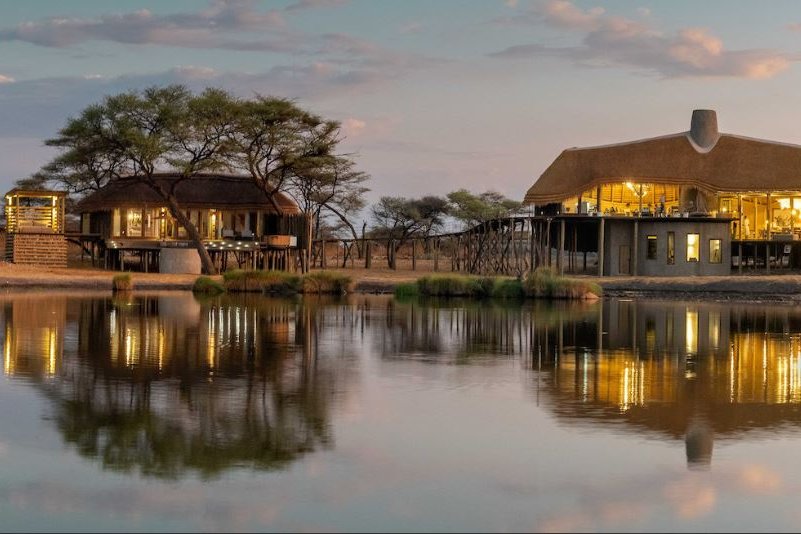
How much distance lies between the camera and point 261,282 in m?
44.5

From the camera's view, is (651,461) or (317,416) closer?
(651,461)

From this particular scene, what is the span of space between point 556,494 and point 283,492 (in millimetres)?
2219

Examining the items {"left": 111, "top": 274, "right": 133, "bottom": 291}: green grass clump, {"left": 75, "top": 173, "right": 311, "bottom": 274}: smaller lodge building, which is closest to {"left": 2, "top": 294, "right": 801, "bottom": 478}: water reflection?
{"left": 111, "top": 274, "right": 133, "bottom": 291}: green grass clump

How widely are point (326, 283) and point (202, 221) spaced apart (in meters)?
14.8

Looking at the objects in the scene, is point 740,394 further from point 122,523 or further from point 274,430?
point 122,523

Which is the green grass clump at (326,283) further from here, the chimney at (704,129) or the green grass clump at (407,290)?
the chimney at (704,129)

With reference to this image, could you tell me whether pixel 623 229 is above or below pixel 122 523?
above

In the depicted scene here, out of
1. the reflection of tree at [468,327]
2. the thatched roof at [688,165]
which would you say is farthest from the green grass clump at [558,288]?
the thatched roof at [688,165]

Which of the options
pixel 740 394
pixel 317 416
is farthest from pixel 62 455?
pixel 740 394

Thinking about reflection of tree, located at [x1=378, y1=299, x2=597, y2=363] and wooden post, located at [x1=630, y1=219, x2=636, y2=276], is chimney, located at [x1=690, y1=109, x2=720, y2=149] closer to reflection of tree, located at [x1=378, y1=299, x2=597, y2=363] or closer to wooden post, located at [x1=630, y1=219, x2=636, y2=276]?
wooden post, located at [x1=630, y1=219, x2=636, y2=276]

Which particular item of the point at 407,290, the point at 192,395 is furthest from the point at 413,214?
the point at 192,395

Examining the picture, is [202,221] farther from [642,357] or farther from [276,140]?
[642,357]

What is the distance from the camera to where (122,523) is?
8719 mm

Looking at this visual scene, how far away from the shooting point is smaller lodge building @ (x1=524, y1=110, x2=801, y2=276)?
170ft
